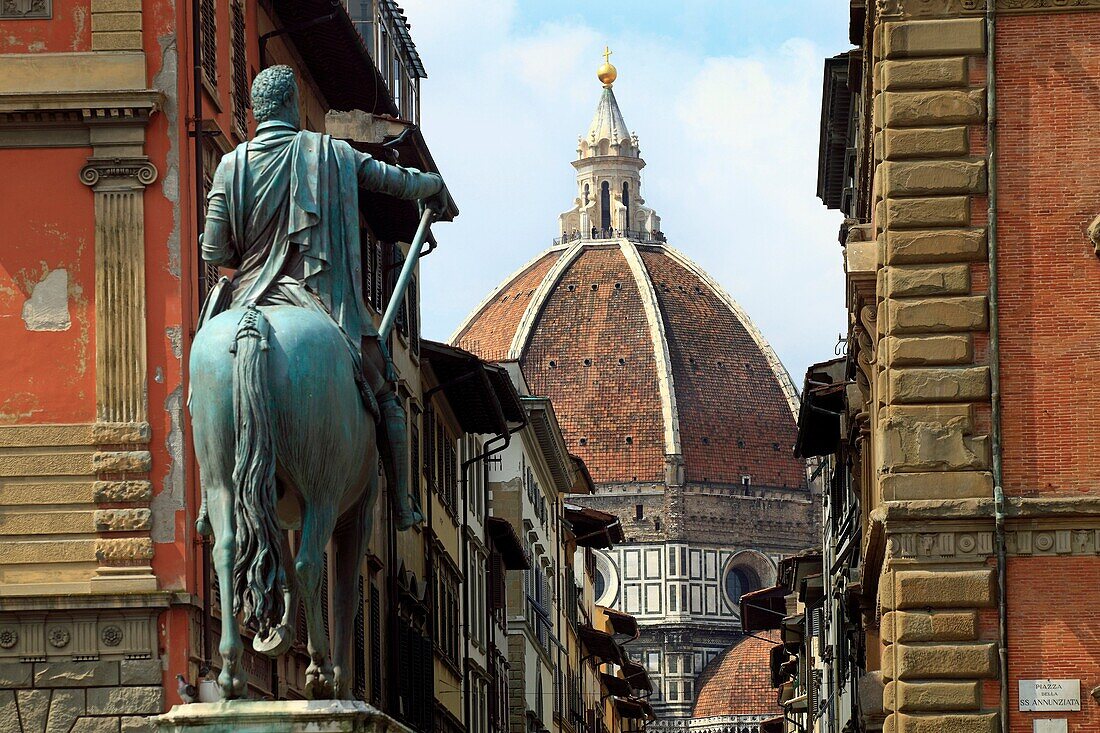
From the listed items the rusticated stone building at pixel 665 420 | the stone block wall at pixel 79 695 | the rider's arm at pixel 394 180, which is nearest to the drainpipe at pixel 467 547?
the stone block wall at pixel 79 695

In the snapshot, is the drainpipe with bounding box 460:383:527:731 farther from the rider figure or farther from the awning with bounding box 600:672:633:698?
the awning with bounding box 600:672:633:698

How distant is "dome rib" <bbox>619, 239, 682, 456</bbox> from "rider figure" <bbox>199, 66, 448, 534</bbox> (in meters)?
171

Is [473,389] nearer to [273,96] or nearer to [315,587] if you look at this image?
[273,96]

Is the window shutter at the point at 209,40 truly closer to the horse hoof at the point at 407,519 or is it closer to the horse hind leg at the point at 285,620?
the horse hoof at the point at 407,519

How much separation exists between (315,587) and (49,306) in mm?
12141

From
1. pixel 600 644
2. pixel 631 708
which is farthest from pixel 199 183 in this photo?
pixel 631 708

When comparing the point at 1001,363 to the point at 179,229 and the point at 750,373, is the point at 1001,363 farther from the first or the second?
the point at 750,373

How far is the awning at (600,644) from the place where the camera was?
7825 cm

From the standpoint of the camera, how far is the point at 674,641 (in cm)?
17575

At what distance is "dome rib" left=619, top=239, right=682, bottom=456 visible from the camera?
183 metres

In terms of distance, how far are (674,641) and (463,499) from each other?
131 metres

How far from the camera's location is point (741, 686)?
163 metres

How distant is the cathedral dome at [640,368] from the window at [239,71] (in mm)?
153518

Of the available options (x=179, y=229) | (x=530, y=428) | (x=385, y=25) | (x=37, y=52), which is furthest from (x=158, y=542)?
(x=530, y=428)
